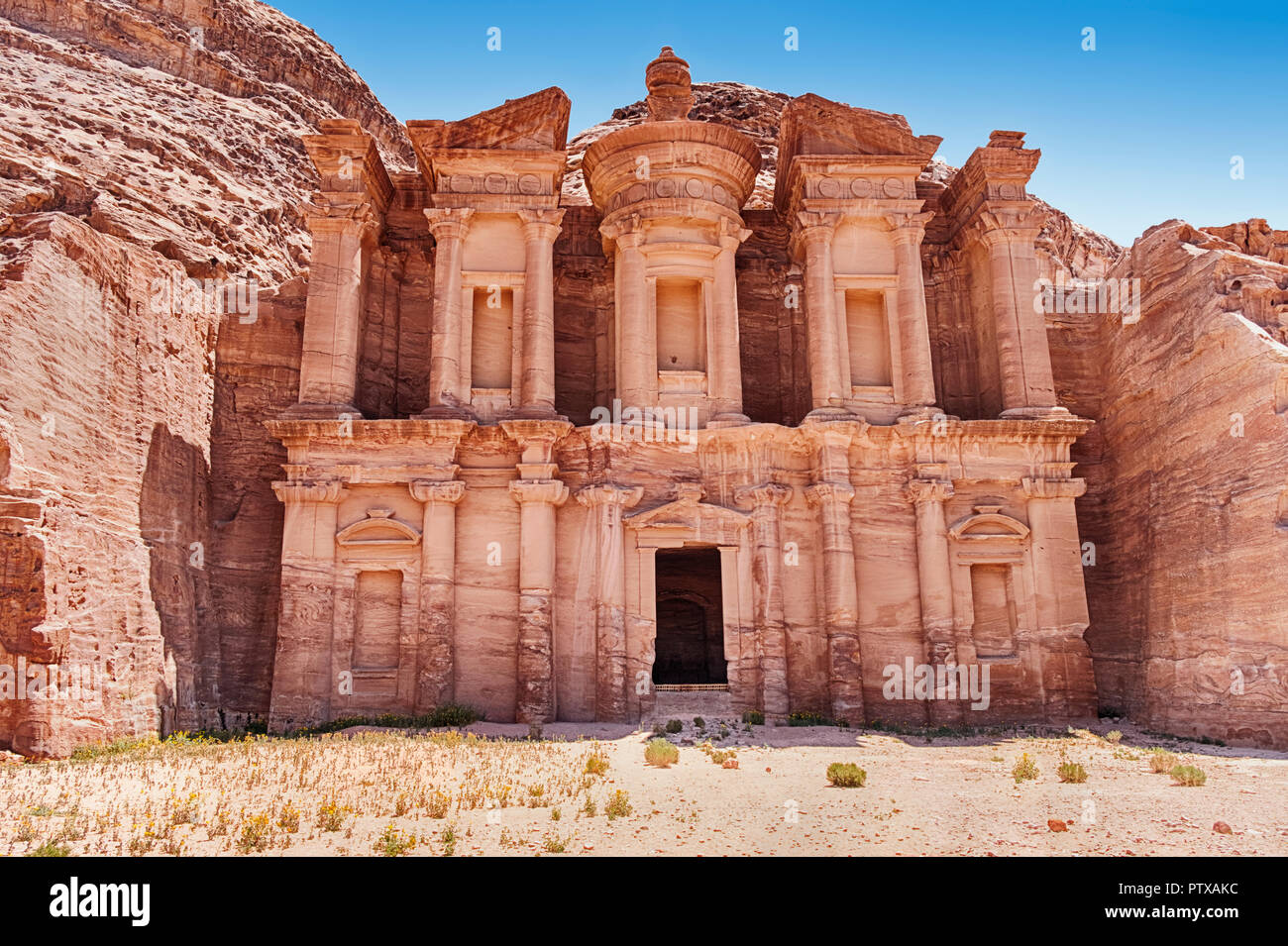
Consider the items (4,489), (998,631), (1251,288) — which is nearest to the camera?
(4,489)

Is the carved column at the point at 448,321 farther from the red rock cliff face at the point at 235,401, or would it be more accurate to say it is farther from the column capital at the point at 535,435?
the red rock cliff face at the point at 235,401

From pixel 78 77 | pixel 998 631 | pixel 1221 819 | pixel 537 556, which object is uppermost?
pixel 78 77

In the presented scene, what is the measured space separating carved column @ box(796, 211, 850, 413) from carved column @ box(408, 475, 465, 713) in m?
8.10

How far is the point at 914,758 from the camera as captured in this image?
1444cm

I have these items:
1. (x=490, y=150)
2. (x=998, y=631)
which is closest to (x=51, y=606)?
(x=490, y=150)

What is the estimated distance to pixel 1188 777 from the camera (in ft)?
38.7

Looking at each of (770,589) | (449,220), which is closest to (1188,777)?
(770,589)

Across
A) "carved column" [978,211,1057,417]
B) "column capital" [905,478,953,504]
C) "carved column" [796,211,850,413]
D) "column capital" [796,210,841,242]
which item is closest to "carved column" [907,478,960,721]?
"column capital" [905,478,953,504]

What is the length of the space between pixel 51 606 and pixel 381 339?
10215 millimetres

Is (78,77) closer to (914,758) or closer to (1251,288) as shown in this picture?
(914,758)

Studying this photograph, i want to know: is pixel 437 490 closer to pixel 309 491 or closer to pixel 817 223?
pixel 309 491

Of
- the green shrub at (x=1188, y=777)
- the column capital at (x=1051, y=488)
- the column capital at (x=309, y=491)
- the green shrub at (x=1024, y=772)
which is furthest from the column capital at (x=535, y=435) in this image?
the green shrub at (x=1188, y=777)

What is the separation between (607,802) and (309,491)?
1084cm

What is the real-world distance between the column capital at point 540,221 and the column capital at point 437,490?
6063 millimetres
